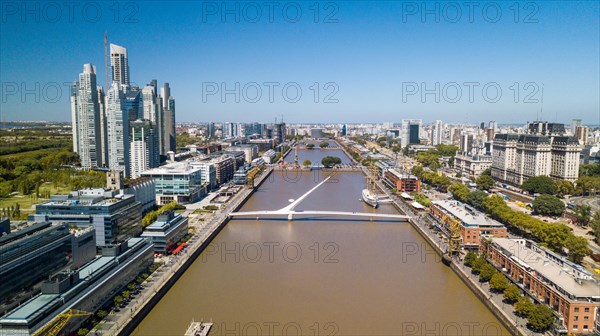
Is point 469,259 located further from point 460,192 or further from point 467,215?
point 460,192

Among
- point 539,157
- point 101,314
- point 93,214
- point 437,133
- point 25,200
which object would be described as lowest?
point 101,314

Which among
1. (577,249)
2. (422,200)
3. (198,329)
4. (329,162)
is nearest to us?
(198,329)

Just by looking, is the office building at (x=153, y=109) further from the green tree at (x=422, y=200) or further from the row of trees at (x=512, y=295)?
the row of trees at (x=512, y=295)

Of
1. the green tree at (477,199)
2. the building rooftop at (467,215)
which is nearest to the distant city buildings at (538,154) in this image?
the green tree at (477,199)

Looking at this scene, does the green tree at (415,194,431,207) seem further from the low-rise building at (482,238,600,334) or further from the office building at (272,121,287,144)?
the office building at (272,121,287,144)

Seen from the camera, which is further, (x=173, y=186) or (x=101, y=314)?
(x=173, y=186)

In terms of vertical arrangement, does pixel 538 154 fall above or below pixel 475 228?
above

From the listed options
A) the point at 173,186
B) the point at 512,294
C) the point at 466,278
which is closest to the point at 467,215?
the point at 466,278
